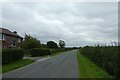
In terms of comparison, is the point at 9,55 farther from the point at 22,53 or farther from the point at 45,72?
the point at 45,72

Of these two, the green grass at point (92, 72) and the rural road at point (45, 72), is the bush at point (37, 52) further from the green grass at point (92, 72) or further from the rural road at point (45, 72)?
the green grass at point (92, 72)

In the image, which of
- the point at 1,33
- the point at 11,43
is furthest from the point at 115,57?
the point at 11,43

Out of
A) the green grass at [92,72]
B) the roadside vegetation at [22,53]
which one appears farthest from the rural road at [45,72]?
the roadside vegetation at [22,53]

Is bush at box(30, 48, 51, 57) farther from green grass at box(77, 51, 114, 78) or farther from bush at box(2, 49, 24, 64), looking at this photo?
green grass at box(77, 51, 114, 78)

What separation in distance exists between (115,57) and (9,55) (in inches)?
744

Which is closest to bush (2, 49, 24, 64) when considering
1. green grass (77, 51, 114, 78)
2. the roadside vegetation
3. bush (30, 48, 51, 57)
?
the roadside vegetation

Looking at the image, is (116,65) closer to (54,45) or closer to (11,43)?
(11,43)

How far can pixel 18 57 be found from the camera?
35.1m

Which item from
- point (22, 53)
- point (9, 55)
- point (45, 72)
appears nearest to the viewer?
point (45, 72)

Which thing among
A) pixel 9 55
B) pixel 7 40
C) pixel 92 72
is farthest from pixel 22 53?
pixel 7 40

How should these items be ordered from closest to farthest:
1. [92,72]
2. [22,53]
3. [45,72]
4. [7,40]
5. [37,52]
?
[92,72], [45,72], [22,53], [37,52], [7,40]

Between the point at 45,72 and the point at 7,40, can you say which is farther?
the point at 7,40

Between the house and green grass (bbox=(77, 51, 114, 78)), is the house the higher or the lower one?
the higher one

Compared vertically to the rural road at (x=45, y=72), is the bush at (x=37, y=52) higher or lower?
higher
